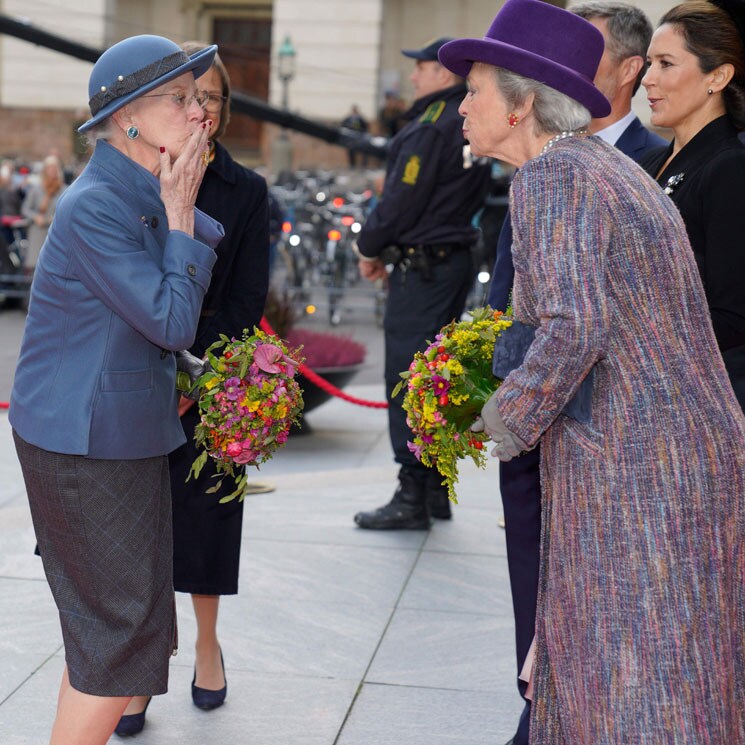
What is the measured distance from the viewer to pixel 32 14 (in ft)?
114

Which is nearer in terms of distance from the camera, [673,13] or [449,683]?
[673,13]

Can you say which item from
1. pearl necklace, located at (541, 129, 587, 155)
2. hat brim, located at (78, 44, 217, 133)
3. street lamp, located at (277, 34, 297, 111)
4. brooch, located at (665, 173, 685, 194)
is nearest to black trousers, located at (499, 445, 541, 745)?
brooch, located at (665, 173, 685, 194)

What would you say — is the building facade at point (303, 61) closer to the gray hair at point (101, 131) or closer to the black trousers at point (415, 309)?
the black trousers at point (415, 309)

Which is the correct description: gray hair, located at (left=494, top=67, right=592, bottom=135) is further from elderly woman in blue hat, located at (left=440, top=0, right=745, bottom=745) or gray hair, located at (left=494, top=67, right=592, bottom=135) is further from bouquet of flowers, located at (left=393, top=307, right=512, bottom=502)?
bouquet of flowers, located at (left=393, top=307, right=512, bottom=502)

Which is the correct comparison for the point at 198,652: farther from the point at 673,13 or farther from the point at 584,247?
the point at 673,13

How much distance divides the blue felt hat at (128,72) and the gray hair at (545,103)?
2.43 ft

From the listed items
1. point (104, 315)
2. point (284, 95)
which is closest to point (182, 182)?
point (104, 315)

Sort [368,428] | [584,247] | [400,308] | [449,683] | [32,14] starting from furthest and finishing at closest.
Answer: [32,14], [368,428], [400,308], [449,683], [584,247]

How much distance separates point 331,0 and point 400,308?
30.5 m

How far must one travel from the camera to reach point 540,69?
2611 mm

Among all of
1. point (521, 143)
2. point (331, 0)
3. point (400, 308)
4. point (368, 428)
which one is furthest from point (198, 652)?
point (331, 0)

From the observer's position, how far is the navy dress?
3662mm

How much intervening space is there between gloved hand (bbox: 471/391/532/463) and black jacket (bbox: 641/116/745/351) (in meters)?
0.86

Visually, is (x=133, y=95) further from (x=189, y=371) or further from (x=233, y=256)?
(x=233, y=256)
